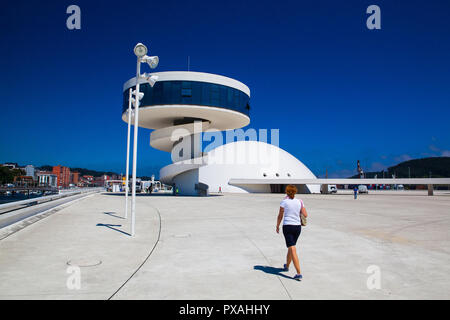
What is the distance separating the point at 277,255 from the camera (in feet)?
25.2

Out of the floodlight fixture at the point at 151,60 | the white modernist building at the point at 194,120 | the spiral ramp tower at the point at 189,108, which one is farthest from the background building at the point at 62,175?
the floodlight fixture at the point at 151,60

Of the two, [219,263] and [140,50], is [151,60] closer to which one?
[140,50]

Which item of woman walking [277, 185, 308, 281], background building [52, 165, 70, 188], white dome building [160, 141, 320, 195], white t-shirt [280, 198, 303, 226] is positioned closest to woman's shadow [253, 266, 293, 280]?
woman walking [277, 185, 308, 281]

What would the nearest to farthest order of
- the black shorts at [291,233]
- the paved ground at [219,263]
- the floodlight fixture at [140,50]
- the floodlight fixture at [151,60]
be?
the paved ground at [219,263], the black shorts at [291,233], the floodlight fixture at [140,50], the floodlight fixture at [151,60]

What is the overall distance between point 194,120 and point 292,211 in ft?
128

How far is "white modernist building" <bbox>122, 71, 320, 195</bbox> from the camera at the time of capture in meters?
38.6

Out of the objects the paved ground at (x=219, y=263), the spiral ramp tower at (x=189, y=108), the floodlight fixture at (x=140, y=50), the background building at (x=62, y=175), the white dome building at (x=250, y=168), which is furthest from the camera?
the background building at (x=62, y=175)

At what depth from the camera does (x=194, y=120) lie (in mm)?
44094

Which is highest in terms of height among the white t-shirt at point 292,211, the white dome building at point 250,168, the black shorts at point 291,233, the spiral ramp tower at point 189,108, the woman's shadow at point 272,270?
the spiral ramp tower at point 189,108

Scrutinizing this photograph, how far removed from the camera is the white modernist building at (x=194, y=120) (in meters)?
38.6

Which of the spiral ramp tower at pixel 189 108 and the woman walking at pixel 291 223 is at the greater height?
the spiral ramp tower at pixel 189 108

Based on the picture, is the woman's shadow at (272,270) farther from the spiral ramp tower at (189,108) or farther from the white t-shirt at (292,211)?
the spiral ramp tower at (189,108)
